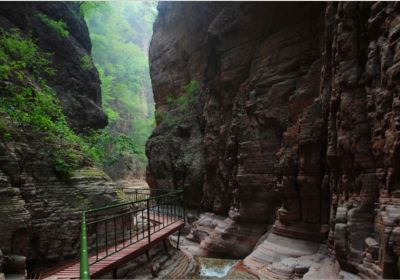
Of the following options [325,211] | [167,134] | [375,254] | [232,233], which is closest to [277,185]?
[325,211]

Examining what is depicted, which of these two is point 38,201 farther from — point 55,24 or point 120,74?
point 120,74

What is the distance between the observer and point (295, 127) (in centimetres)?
998

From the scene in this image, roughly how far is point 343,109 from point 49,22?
16.6 meters

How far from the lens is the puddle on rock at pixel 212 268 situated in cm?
918

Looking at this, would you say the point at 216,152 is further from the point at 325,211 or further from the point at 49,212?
the point at 49,212

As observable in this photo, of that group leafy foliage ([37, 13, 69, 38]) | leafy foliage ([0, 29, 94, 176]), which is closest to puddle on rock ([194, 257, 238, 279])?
leafy foliage ([0, 29, 94, 176])

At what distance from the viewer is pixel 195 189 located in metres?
17.1

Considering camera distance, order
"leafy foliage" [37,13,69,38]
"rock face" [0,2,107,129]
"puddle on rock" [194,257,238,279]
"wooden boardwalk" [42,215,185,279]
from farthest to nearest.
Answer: "leafy foliage" [37,13,69,38], "rock face" [0,2,107,129], "puddle on rock" [194,257,238,279], "wooden boardwalk" [42,215,185,279]

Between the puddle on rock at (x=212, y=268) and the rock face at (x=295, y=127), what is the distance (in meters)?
0.98

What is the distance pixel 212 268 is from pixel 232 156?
5191 millimetres

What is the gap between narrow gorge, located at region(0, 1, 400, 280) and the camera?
6.13 meters

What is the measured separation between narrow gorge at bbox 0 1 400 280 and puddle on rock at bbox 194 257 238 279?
73 millimetres

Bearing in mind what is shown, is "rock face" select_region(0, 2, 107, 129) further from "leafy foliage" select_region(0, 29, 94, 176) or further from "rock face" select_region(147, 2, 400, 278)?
"rock face" select_region(147, 2, 400, 278)

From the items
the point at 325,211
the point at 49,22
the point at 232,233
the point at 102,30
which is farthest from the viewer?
the point at 102,30
